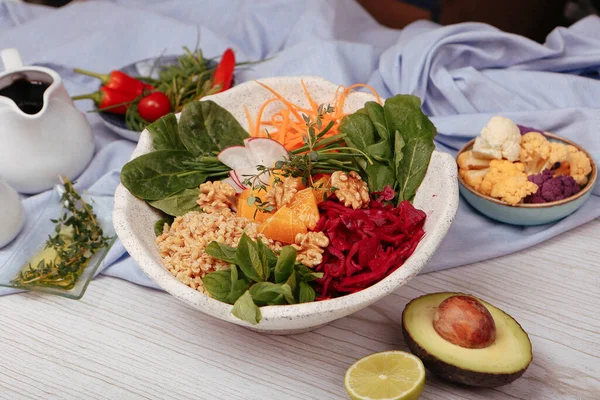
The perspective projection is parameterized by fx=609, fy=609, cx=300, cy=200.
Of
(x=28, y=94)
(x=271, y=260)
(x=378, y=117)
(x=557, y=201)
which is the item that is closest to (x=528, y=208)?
(x=557, y=201)

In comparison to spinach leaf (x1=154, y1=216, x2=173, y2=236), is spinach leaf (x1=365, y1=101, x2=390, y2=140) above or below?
above

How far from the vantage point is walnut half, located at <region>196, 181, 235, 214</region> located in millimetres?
1593

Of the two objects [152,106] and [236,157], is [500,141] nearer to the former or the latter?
[236,157]

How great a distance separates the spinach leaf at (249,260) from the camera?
1.33 meters

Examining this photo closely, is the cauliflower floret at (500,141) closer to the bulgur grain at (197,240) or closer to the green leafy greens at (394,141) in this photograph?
the green leafy greens at (394,141)

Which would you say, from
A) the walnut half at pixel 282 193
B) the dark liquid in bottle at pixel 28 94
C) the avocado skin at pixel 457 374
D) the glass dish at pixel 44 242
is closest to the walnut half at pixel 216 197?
the walnut half at pixel 282 193

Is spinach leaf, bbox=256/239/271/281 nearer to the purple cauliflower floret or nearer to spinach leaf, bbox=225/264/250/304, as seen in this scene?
spinach leaf, bbox=225/264/250/304

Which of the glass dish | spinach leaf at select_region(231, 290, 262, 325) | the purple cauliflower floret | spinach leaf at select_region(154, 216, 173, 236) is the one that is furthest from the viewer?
the purple cauliflower floret

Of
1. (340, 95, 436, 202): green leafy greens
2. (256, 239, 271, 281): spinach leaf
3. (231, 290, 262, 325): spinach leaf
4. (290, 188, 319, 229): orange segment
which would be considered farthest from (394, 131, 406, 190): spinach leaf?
(231, 290, 262, 325): spinach leaf

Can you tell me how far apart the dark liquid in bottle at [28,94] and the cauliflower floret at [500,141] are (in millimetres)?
1395

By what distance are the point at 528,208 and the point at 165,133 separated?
1066 millimetres

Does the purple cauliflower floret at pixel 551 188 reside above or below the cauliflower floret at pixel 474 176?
above

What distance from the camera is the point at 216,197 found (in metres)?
1.61

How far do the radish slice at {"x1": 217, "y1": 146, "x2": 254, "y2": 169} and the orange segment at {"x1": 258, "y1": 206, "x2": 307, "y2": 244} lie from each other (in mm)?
259
